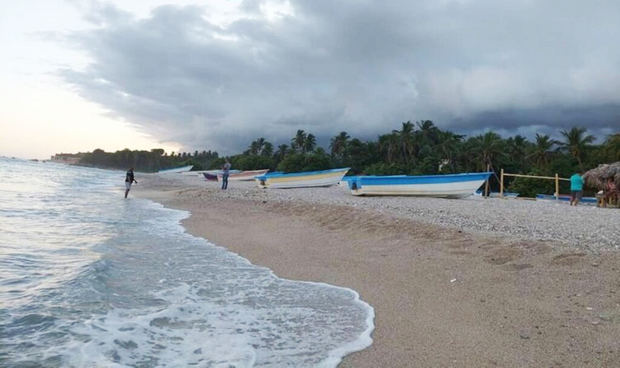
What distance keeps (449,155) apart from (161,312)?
2357 inches

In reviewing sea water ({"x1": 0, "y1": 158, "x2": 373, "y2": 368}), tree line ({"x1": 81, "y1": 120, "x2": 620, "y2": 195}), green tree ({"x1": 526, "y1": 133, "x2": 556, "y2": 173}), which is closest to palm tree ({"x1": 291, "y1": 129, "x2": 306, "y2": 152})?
tree line ({"x1": 81, "y1": 120, "x2": 620, "y2": 195})

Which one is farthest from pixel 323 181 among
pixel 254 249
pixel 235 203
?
pixel 254 249

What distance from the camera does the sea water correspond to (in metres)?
3.38

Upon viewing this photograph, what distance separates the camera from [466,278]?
532 cm

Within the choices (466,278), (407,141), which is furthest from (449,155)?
(466,278)

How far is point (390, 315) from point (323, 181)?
24531 mm

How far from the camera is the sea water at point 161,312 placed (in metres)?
3.38

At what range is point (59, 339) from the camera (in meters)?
3.59

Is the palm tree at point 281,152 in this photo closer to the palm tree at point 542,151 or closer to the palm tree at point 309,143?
the palm tree at point 309,143

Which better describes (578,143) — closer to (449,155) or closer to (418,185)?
(449,155)

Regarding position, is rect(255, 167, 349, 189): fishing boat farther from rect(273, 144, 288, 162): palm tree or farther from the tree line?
rect(273, 144, 288, 162): palm tree

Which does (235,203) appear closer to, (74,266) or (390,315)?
(74,266)

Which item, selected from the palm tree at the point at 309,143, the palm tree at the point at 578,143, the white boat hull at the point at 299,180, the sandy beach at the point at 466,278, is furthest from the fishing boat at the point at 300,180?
the palm tree at the point at 309,143

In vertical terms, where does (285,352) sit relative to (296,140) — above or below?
below
